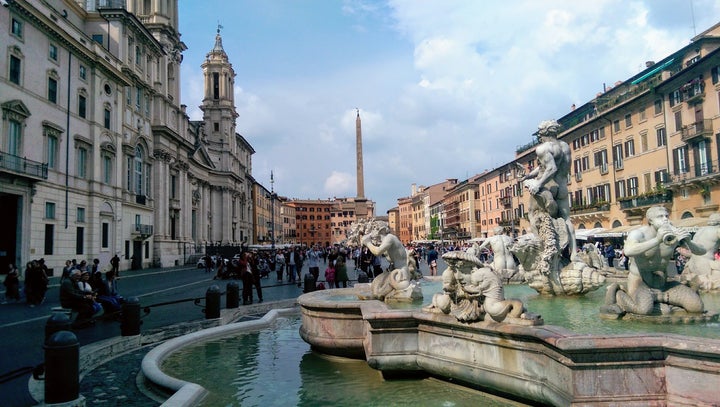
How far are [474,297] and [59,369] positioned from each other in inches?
158

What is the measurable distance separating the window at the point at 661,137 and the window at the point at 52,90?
124ft

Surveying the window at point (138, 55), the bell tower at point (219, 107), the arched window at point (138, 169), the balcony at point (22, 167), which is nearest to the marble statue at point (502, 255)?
the balcony at point (22, 167)

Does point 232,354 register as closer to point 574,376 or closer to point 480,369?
point 480,369

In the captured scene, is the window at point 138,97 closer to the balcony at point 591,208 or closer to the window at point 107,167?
the window at point 107,167

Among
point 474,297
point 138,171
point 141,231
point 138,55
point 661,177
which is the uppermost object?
point 138,55

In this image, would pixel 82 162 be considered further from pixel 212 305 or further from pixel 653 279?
pixel 653 279

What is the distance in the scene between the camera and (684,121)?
32.4 metres

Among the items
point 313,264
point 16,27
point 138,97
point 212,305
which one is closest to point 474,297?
point 212,305

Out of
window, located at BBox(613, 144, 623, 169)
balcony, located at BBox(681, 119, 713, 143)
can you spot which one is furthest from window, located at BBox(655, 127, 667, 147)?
window, located at BBox(613, 144, 623, 169)

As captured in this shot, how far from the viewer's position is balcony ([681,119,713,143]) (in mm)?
30109

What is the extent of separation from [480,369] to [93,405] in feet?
13.4

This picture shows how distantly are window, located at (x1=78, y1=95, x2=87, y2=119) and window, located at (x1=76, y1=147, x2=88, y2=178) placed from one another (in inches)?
78.5

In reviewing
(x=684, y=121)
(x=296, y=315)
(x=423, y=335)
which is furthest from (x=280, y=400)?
(x=684, y=121)

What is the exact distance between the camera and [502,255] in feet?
31.7
